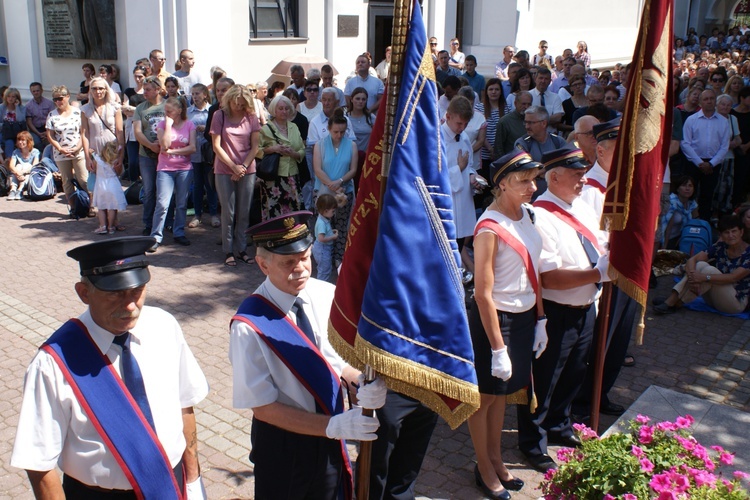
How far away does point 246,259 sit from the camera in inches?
377

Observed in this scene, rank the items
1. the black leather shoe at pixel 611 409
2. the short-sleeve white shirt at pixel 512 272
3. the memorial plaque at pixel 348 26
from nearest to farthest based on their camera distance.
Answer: the short-sleeve white shirt at pixel 512 272, the black leather shoe at pixel 611 409, the memorial plaque at pixel 348 26

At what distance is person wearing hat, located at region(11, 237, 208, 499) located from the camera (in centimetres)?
286

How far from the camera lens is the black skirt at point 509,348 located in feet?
15.3

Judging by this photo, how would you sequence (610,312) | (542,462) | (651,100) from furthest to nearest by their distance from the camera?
(610,312), (542,462), (651,100)

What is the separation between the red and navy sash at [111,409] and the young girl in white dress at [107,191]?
7719 mm

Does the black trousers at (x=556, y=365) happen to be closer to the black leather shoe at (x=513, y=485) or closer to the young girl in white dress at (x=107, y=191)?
the black leather shoe at (x=513, y=485)

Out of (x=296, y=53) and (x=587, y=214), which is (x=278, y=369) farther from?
(x=296, y=53)

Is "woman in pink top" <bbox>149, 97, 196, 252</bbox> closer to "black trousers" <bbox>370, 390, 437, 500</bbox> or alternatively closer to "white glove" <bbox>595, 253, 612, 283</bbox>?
"white glove" <bbox>595, 253, 612, 283</bbox>

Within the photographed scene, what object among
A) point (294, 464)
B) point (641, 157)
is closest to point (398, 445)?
point (294, 464)

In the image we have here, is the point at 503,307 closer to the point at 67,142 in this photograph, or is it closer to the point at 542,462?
the point at 542,462

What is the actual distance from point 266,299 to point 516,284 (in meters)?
1.83

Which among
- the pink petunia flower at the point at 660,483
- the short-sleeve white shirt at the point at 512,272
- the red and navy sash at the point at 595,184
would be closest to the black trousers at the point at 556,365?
the short-sleeve white shirt at the point at 512,272

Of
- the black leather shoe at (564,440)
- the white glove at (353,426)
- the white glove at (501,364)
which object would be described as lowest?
the black leather shoe at (564,440)

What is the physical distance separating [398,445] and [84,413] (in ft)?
5.05
